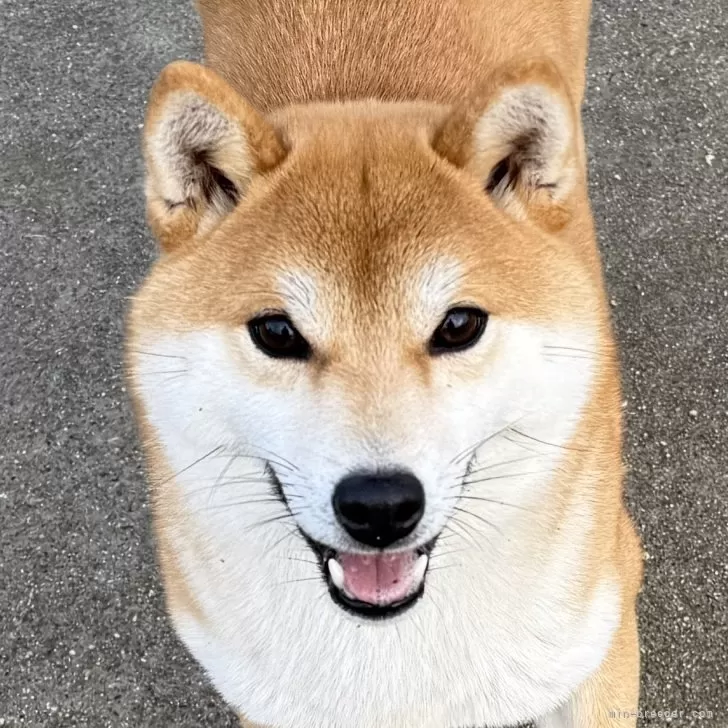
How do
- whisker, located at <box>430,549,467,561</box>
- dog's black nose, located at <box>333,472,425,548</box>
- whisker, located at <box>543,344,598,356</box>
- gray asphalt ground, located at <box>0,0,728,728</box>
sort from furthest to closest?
gray asphalt ground, located at <box>0,0,728,728</box>, whisker, located at <box>430,549,467,561</box>, whisker, located at <box>543,344,598,356</box>, dog's black nose, located at <box>333,472,425,548</box>

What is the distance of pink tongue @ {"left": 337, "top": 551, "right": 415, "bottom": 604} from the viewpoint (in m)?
1.42

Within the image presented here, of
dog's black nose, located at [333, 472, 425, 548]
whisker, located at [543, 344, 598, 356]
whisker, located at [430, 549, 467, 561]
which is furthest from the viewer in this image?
whisker, located at [430, 549, 467, 561]

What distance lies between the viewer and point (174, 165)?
4.97 ft

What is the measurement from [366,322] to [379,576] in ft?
1.49

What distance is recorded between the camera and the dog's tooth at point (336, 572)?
56.7 inches

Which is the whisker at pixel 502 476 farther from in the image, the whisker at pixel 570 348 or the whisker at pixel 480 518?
the whisker at pixel 570 348

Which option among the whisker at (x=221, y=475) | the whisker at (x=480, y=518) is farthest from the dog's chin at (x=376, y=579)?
the whisker at (x=221, y=475)

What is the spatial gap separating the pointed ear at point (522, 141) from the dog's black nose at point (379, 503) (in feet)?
2.00

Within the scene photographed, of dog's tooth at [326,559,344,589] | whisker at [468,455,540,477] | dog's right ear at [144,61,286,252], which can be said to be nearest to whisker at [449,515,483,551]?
whisker at [468,455,540,477]

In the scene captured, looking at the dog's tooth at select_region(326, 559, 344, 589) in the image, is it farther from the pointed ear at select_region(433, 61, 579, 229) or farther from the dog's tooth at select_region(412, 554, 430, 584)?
the pointed ear at select_region(433, 61, 579, 229)

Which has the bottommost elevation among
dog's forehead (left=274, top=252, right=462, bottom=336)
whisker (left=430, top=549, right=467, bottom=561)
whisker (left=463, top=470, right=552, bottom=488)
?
whisker (left=430, top=549, right=467, bottom=561)

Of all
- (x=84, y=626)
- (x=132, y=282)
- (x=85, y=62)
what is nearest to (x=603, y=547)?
(x=84, y=626)

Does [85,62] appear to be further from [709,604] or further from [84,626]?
[709,604]

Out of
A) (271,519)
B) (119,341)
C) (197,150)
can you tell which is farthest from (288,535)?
(119,341)
